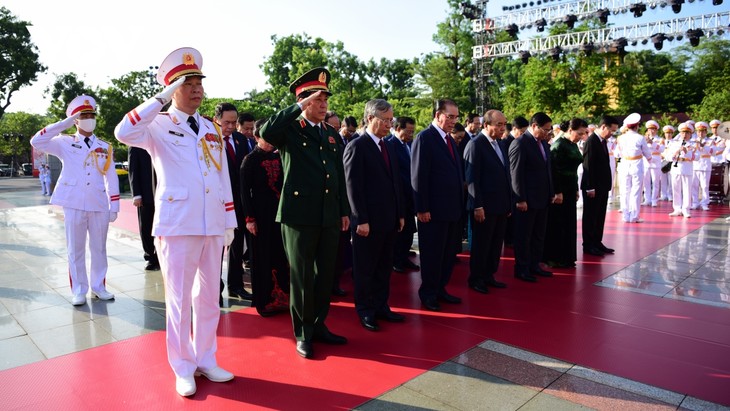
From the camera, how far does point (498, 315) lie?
4297mm

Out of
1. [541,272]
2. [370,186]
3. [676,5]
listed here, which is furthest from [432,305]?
[676,5]

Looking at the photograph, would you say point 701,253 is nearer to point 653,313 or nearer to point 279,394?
point 653,313

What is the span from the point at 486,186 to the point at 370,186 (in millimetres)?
1517

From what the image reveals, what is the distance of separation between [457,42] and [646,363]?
42.0 m

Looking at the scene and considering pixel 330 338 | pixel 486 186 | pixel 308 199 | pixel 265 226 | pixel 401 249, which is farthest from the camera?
pixel 401 249

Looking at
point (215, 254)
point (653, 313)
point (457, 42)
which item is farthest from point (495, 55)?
point (215, 254)

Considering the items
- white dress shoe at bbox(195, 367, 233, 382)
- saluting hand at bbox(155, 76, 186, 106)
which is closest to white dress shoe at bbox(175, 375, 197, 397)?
white dress shoe at bbox(195, 367, 233, 382)

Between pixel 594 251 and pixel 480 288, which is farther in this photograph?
pixel 594 251

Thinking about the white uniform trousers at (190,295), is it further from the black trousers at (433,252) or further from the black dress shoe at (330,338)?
the black trousers at (433,252)

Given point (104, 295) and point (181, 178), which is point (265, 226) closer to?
point (181, 178)

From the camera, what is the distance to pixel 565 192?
6.12m

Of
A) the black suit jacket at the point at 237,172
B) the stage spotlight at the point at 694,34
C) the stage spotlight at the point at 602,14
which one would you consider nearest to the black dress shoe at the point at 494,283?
the black suit jacket at the point at 237,172

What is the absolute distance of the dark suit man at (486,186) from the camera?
4.89 m

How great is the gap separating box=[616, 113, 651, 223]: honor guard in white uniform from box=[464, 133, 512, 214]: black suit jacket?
5424 mm
